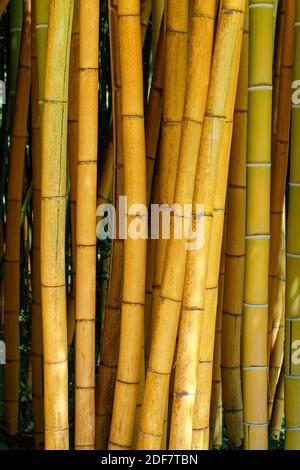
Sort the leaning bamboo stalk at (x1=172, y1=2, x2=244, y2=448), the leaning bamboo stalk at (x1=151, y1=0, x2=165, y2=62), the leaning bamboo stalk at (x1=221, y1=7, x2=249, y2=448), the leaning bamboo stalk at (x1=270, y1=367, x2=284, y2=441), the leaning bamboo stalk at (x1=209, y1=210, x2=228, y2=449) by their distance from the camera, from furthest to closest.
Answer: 1. the leaning bamboo stalk at (x1=270, y1=367, x2=284, y2=441)
2. the leaning bamboo stalk at (x1=209, y1=210, x2=228, y2=449)
3. the leaning bamboo stalk at (x1=151, y1=0, x2=165, y2=62)
4. the leaning bamboo stalk at (x1=221, y1=7, x2=249, y2=448)
5. the leaning bamboo stalk at (x1=172, y1=2, x2=244, y2=448)

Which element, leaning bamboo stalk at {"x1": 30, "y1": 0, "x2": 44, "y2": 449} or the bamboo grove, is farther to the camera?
leaning bamboo stalk at {"x1": 30, "y1": 0, "x2": 44, "y2": 449}

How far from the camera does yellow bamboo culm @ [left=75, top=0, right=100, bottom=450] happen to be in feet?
3.27

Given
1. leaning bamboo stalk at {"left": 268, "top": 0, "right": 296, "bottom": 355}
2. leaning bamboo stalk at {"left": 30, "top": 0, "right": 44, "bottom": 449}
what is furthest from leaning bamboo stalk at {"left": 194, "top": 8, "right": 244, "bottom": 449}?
leaning bamboo stalk at {"left": 30, "top": 0, "right": 44, "bottom": 449}

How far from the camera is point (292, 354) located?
1.27 meters

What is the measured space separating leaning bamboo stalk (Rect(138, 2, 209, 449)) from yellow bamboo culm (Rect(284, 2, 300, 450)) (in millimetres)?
348

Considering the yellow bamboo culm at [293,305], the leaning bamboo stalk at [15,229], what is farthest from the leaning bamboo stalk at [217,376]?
the leaning bamboo stalk at [15,229]

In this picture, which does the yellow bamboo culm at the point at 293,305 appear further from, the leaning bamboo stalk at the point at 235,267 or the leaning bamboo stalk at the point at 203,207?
the leaning bamboo stalk at the point at 203,207

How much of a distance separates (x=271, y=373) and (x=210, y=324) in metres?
0.91

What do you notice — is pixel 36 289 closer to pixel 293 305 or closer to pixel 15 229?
pixel 15 229

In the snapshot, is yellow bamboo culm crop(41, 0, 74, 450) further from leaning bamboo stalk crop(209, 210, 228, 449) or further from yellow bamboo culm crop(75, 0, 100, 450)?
leaning bamboo stalk crop(209, 210, 228, 449)

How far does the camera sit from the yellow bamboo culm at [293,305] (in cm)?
126

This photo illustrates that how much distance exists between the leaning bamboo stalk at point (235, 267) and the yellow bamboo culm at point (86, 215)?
274 millimetres

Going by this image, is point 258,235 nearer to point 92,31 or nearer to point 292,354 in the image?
point 292,354

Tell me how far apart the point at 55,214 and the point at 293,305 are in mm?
527
